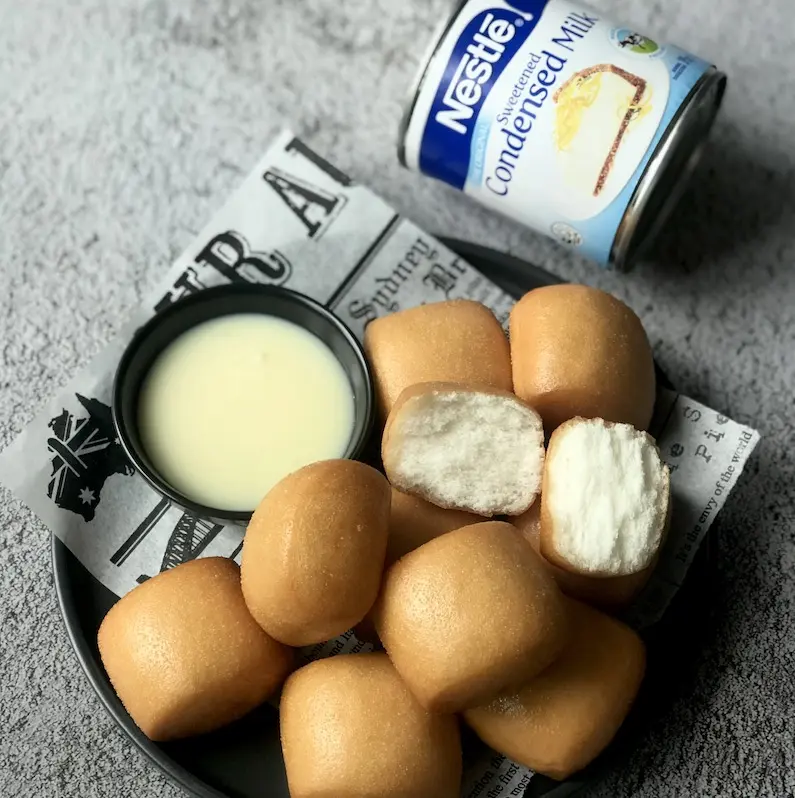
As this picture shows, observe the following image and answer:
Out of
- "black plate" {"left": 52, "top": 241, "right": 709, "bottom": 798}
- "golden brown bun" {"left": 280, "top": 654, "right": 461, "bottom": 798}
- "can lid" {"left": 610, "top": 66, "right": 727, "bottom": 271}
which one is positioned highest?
"can lid" {"left": 610, "top": 66, "right": 727, "bottom": 271}

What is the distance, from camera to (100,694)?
25.6 inches

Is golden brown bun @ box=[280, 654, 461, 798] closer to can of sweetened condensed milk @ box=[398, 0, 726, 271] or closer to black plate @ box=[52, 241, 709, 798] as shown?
black plate @ box=[52, 241, 709, 798]

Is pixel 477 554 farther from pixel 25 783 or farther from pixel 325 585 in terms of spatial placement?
pixel 25 783

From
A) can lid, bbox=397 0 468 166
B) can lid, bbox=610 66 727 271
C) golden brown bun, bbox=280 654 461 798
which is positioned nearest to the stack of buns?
golden brown bun, bbox=280 654 461 798

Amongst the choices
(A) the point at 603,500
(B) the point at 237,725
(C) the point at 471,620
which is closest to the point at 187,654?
(B) the point at 237,725

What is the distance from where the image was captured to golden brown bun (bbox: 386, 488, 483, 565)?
→ 66cm

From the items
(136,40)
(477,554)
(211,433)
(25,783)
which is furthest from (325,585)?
(136,40)

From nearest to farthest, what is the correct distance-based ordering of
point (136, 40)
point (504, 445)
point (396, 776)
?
point (396, 776)
point (504, 445)
point (136, 40)

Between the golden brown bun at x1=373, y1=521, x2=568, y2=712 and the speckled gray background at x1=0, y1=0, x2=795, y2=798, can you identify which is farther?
the speckled gray background at x1=0, y1=0, x2=795, y2=798

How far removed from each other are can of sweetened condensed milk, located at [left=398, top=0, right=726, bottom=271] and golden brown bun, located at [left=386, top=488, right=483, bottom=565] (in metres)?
0.27

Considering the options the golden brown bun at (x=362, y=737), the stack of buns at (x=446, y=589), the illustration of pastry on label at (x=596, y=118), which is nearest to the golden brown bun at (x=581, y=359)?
the stack of buns at (x=446, y=589)

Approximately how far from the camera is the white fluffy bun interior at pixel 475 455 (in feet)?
2.19

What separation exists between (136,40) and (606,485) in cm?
71

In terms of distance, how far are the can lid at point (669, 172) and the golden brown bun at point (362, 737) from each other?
15.4 inches
